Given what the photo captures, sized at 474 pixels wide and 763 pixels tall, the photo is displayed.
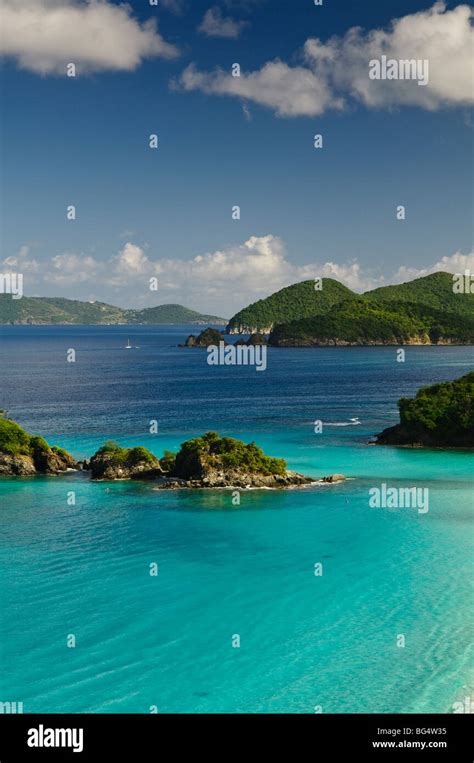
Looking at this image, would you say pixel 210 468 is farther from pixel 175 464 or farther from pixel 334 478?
pixel 334 478

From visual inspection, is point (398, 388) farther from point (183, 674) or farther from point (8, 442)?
point (183, 674)

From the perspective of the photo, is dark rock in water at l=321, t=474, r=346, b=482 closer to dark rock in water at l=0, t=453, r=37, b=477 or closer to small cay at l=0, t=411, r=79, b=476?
small cay at l=0, t=411, r=79, b=476

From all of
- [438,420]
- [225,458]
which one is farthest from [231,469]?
[438,420]

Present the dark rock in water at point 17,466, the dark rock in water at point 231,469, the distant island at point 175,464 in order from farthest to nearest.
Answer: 1. the dark rock in water at point 17,466
2. the distant island at point 175,464
3. the dark rock in water at point 231,469

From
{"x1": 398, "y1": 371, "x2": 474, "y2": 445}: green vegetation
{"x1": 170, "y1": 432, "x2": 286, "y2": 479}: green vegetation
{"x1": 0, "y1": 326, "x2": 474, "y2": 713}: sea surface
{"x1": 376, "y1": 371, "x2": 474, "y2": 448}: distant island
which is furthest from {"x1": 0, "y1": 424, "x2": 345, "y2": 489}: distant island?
{"x1": 398, "y1": 371, "x2": 474, "y2": 445}: green vegetation

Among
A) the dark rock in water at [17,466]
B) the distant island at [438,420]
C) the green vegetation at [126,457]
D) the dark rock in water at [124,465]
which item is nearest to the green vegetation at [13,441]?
the dark rock in water at [17,466]

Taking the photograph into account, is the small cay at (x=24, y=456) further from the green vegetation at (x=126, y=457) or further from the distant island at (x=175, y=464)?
the green vegetation at (x=126, y=457)
